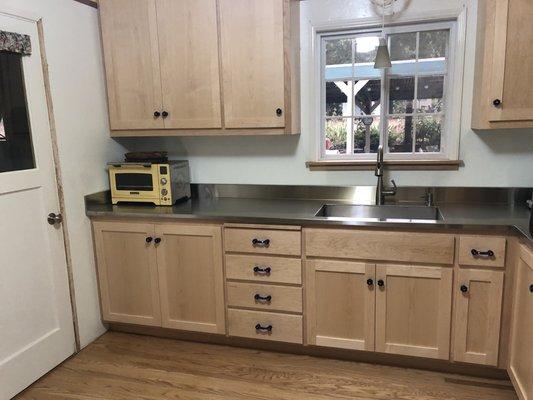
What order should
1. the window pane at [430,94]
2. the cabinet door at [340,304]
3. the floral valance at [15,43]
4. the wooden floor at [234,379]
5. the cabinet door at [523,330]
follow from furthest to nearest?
the window pane at [430,94]
the cabinet door at [340,304]
the wooden floor at [234,379]
the floral valance at [15,43]
the cabinet door at [523,330]

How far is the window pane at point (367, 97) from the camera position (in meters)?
2.67

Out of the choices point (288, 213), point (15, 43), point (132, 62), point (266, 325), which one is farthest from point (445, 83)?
point (15, 43)

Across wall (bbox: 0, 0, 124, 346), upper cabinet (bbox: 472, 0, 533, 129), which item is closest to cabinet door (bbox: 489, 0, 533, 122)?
upper cabinet (bbox: 472, 0, 533, 129)

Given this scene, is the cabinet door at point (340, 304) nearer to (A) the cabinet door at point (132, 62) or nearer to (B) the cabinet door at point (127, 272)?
(B) the cabinet door at point (127, 272)

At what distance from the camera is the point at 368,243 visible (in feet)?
7.23

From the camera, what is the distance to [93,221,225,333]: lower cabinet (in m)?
2.48

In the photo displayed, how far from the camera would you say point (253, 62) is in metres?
2.45

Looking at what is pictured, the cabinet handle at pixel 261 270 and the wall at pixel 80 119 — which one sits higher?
the wall at pixel 80 119

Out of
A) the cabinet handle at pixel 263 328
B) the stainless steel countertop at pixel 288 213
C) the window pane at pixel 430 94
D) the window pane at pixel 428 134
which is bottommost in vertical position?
the cabinet handle at pixel 263 328

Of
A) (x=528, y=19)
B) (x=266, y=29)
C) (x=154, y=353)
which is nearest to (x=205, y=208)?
(x=154, y=353)

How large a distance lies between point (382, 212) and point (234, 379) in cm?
130

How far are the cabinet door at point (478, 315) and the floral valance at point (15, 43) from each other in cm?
247

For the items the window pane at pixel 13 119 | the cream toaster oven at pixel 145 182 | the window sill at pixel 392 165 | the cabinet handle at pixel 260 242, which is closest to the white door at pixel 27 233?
the window pane at pixel 13 119

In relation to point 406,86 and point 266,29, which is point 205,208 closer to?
point 266,29
